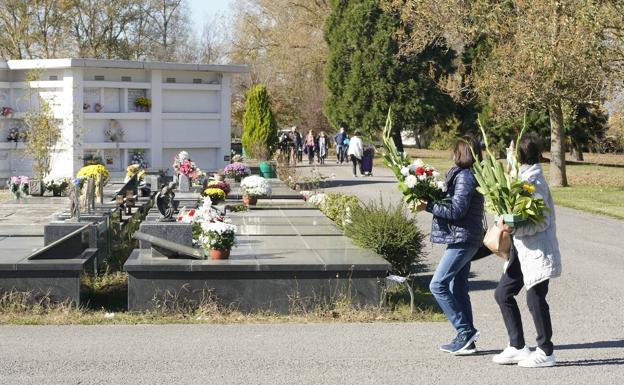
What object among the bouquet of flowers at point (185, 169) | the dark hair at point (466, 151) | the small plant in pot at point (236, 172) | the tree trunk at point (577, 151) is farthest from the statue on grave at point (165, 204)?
the tree trunk at point (577, 151)

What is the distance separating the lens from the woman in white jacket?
A: 7809 mm

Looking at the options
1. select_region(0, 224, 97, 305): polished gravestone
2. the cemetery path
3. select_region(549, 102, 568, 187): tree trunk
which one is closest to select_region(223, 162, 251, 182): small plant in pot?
select_region(549, 102, 568, 187): tree trunk

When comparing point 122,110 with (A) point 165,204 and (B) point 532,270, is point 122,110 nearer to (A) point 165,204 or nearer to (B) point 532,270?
(A) point 165,204

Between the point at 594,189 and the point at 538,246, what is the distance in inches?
971

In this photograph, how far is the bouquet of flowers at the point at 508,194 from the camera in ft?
25.4

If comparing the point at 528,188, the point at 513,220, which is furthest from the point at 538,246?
the point at 528,188

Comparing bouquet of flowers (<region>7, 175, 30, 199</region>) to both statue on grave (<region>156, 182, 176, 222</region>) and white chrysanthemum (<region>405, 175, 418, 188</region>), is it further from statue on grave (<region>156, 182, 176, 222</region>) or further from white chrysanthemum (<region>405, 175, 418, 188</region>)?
white chrysanthemum (<region>405, 175, 418, 188</region>)

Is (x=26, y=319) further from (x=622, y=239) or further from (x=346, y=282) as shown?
(x=622, y=239)

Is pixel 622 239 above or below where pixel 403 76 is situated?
below

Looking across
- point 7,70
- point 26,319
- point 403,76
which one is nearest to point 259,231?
point 26,319

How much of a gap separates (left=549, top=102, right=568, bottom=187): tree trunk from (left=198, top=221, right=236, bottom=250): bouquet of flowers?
22.6m

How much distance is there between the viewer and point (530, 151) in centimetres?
800

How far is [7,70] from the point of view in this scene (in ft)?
95.8

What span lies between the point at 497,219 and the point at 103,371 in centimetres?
330
